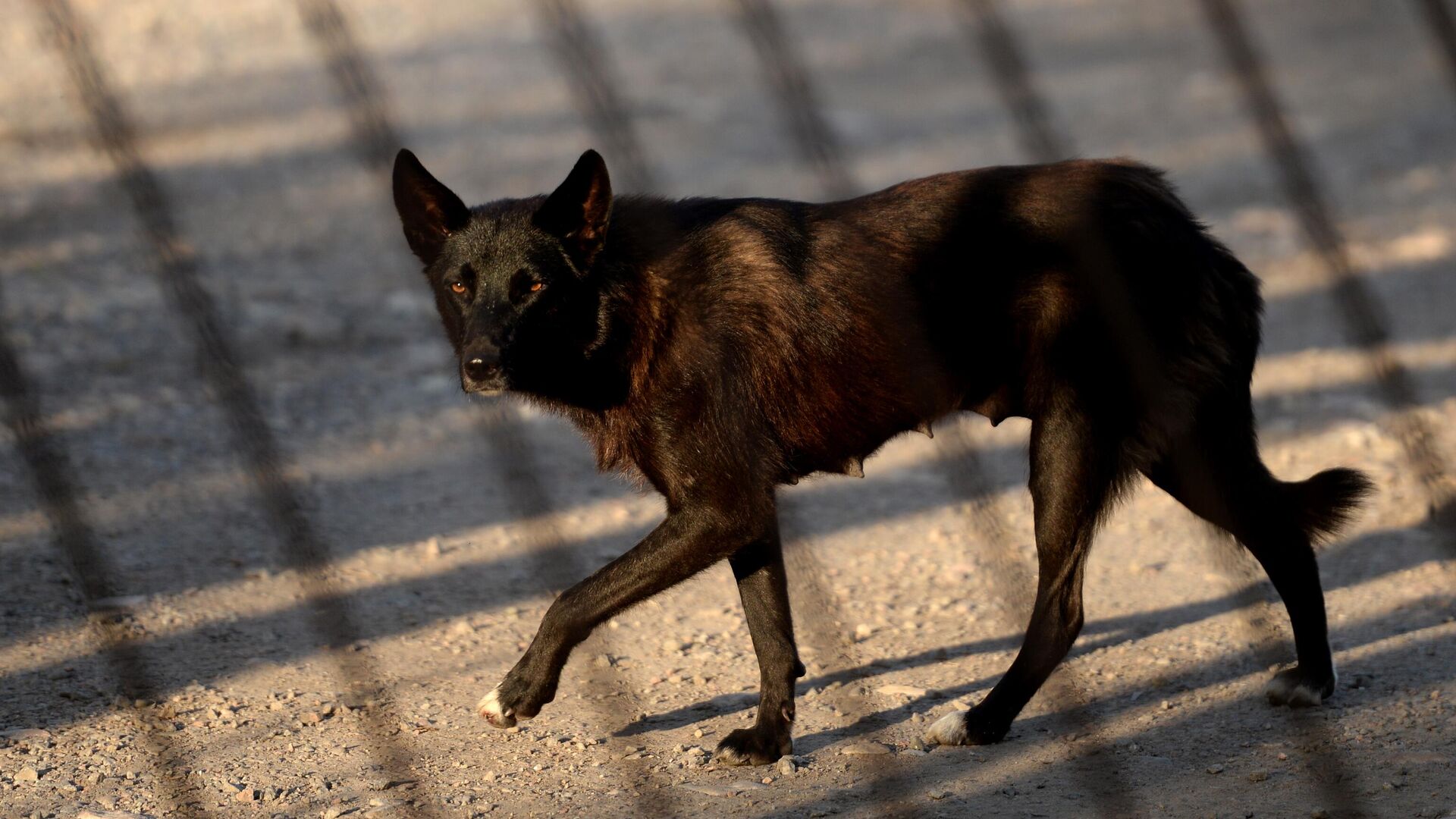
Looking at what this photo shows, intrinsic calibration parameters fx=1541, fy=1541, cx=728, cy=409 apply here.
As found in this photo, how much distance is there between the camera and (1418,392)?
8.52 m

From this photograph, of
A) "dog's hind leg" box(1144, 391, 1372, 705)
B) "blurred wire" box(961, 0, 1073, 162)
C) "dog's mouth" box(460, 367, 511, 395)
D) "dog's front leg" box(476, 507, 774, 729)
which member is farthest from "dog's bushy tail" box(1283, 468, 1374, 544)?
"dog's mouth" box(460, 367, 511, 395)

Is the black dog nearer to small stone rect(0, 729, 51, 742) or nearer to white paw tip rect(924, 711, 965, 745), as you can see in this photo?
white paw tip rect(924, 711, 965, 745)

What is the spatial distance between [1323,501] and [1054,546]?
97 cm

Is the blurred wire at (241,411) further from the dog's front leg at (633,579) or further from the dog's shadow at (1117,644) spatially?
the dog's shadow at (1117,644)

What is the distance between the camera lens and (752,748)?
4480mm

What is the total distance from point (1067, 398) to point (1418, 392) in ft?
15.9

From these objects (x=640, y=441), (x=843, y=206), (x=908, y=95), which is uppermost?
(x=843, y=206)

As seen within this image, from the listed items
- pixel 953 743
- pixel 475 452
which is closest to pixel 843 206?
pixel 953 743

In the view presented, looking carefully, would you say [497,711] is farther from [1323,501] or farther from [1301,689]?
[1323,501]

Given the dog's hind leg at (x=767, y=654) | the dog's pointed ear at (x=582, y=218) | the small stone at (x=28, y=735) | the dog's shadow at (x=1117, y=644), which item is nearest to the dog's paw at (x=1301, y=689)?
the dog's shadow at (x=1117, y=644)

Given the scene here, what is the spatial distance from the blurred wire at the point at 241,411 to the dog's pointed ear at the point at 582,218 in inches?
43.4

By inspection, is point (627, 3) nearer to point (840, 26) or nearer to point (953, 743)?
point (840, 26)

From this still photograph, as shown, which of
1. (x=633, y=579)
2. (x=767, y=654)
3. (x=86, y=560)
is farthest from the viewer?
(x=86, y=560)

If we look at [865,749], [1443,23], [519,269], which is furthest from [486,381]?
[1443,23]
